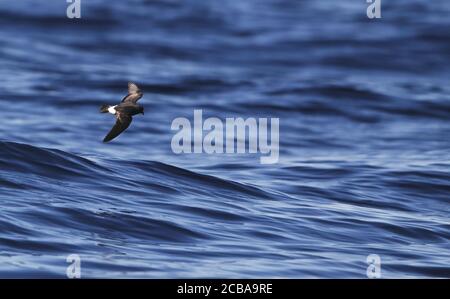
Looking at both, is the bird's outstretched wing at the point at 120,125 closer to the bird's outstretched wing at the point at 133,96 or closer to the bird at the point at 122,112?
the bird at the point at 122,112

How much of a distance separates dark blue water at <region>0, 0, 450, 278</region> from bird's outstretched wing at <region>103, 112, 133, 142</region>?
108cm

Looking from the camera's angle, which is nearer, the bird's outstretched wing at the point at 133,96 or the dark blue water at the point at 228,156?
the dark blue water at the point at 228,156

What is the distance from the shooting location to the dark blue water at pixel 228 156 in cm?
1096

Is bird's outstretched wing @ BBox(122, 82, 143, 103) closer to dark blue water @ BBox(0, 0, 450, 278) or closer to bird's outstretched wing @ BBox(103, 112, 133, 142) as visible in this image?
bird's outstretched wing @ BBox(103, 112, 133, 142)

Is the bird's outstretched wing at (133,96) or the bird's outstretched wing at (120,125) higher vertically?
the bird's outstretched wing at (133,96)

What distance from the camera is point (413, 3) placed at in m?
36.3

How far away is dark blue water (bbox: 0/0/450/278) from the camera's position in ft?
36.0

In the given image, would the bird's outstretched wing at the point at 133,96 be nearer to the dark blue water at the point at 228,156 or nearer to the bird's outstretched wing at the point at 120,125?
the bird's outstretched wing at the point at 120,125

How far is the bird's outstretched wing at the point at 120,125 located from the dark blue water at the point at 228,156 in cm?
108

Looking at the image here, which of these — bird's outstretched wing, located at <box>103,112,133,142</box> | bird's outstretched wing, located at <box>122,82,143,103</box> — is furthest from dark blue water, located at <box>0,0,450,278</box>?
bird's outstretched wing, located at <box>122,82,143,103</box>

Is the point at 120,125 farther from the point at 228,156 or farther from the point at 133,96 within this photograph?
the point at 228,156

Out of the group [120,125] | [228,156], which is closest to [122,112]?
[120,125]

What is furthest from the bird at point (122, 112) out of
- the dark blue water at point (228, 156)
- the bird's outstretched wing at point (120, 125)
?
the dark blue water at point (228, 156)
